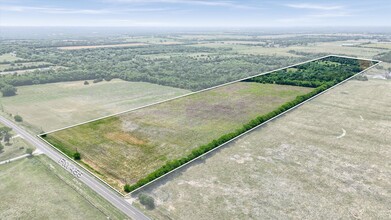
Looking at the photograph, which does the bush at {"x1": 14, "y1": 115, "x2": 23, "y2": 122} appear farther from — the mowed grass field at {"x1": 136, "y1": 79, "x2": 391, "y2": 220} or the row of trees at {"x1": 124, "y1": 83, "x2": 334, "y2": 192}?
the mowed grass field at {"x1": 136, "y1": 79, "x2": 391, "y2": 220}

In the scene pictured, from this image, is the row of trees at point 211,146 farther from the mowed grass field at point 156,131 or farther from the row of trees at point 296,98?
the mowed grass field at point 156,131

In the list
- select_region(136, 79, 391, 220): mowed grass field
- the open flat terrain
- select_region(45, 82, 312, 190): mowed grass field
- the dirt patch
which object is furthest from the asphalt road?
the dirt patch

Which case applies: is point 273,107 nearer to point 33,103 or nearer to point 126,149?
point 126,149

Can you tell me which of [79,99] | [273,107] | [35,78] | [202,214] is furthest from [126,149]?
[35,78]

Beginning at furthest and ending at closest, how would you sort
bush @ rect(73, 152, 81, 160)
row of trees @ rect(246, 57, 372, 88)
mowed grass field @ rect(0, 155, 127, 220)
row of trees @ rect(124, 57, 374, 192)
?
row of trees @ rect(246, 57, 372, 88) → bush @ rect(73, 152, 81, 160) → row of trees @ rect(124, 57, 374, 192) → mowed grass field @ rect(0, 155, 127, 220)

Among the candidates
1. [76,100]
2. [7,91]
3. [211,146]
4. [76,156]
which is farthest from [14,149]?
[7,91]

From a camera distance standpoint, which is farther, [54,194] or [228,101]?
[228,101]

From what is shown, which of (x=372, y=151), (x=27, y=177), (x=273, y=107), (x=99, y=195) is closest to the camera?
(x=99, y=195)
